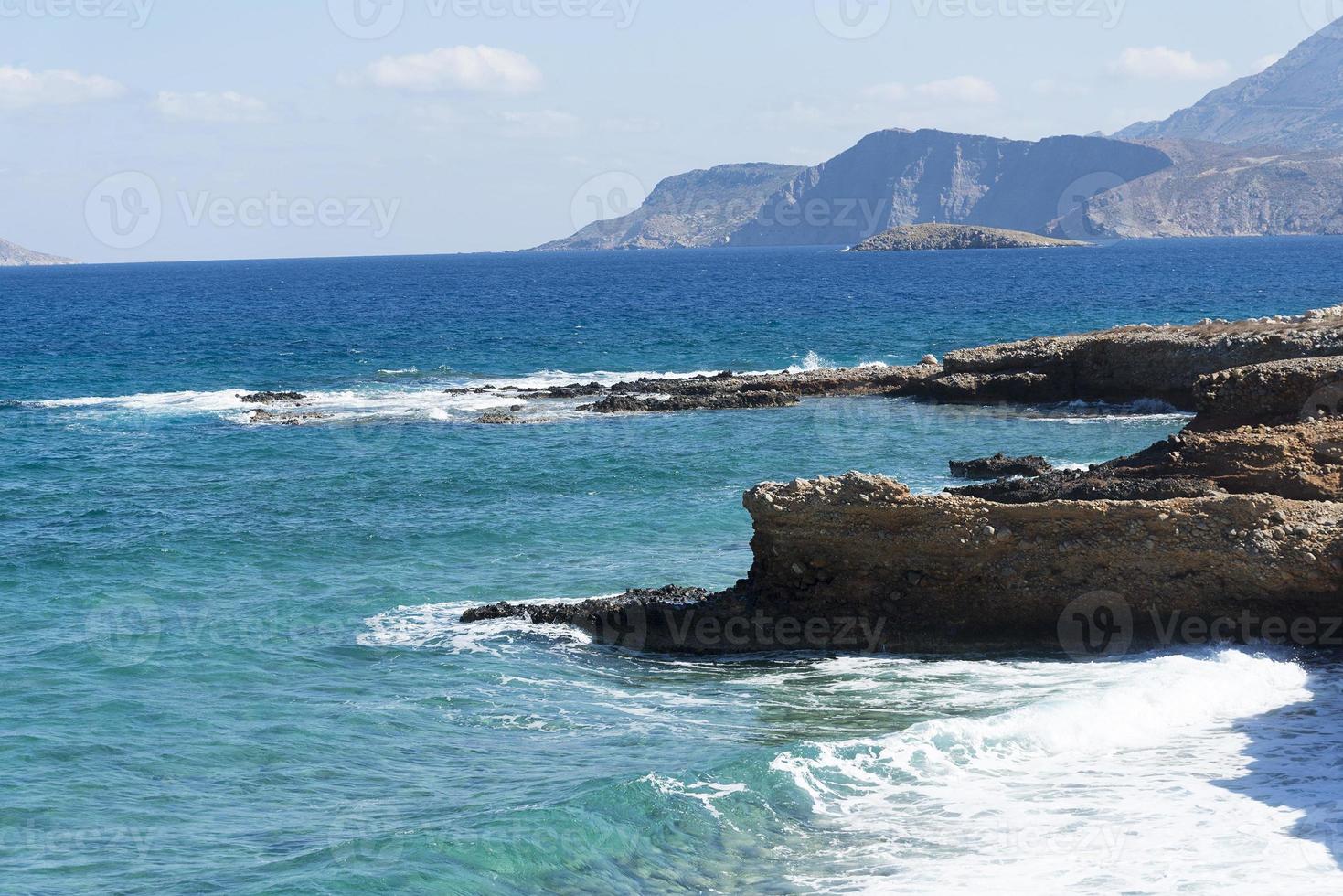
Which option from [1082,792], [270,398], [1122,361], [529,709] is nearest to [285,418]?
[270,398]

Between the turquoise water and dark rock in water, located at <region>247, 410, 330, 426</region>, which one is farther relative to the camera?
dark rock in water, located at <region>247, 410, 330, 426</region>

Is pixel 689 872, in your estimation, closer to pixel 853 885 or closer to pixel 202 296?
pixel 853 885

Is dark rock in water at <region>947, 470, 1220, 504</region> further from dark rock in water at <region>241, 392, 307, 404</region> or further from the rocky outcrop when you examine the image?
dark rock in water at <region>241, 392, 307, 404</region>

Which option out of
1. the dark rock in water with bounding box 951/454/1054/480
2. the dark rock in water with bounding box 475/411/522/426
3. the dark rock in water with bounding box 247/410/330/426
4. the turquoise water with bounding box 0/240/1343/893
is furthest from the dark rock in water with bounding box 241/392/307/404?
the dark rock in water with bounding box 951/454/1054/480

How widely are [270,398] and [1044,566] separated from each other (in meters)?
33.6

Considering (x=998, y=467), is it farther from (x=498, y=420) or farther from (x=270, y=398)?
(x=270, y=398)

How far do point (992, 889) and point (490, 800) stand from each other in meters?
4.33

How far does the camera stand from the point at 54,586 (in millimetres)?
19938

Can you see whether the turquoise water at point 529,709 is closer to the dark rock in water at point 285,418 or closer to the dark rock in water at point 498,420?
the dark rock in water at point 498,420

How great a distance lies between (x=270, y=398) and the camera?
43156 mm

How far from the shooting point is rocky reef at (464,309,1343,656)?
13.7 metres

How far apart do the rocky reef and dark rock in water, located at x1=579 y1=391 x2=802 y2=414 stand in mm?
22323

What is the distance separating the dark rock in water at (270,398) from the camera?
42916 millimetres

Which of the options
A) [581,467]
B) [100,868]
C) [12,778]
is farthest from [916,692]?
[581,467]
